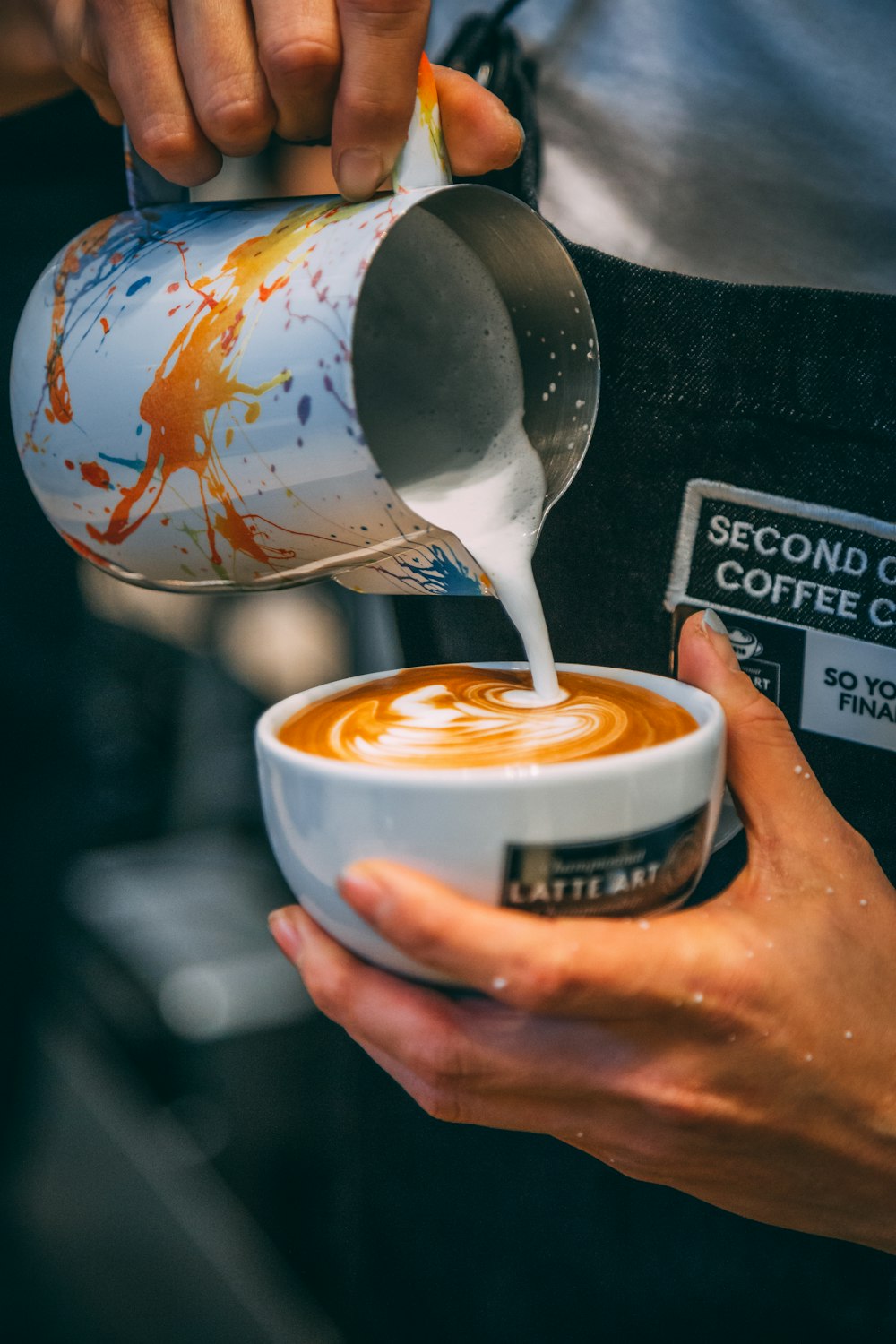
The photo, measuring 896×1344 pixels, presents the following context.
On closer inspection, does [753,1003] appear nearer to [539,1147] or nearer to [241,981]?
[539,1147]

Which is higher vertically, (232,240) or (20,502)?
(232,240)

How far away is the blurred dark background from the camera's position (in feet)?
4.80

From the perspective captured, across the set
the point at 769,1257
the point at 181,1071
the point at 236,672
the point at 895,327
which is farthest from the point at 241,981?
the point at 895,327

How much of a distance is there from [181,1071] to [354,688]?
3.38 feet

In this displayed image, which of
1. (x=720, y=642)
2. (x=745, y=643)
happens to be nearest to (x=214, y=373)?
(x=720, y=642)

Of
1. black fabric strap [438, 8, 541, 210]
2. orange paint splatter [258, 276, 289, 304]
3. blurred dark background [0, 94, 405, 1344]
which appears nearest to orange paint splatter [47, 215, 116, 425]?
orange paint splatter [258, 276, 289, 304]

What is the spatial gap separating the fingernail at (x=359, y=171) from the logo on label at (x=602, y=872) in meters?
0.38

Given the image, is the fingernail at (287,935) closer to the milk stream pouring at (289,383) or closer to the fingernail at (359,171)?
the milk stream pouring at (289,383)

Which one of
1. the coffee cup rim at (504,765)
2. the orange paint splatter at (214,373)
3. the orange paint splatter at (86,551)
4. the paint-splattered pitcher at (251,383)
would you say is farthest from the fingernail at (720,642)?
the orange paint splatter at (86,551)

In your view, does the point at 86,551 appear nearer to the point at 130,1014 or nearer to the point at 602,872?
the point at 602,872

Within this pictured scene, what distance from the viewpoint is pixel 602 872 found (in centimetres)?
53

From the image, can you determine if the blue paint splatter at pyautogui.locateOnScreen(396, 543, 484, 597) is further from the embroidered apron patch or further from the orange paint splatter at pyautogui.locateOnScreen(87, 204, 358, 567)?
the embroidered apron patch

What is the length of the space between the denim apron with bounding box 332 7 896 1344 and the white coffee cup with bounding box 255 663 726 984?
0.89 feet

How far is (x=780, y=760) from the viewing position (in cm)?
64
